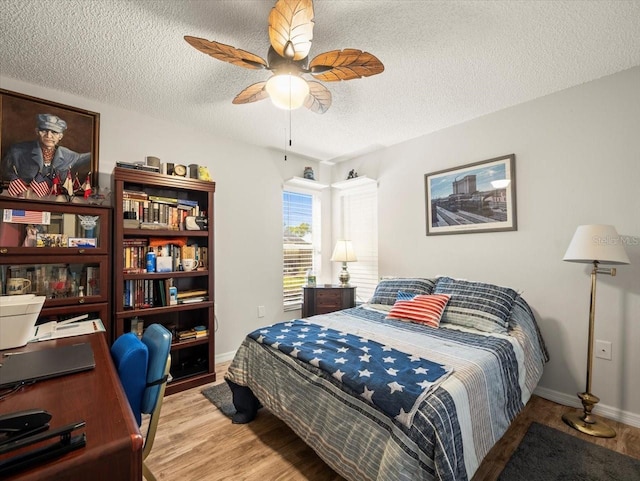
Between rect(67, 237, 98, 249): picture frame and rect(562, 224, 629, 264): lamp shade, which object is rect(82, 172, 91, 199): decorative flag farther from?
rect(562, 224, 629, 264): lamp shade

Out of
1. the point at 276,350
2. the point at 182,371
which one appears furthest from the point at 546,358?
the point at 182,371

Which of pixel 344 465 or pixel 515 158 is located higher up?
pixel 515 158

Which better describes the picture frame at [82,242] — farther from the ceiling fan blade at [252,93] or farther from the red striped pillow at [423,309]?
the red striped pillow at [423,309]

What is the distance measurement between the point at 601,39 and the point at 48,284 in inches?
160

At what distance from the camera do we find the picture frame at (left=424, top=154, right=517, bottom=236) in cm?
270

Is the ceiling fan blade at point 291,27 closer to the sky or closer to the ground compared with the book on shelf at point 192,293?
closer to the sky

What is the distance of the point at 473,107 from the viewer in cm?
269

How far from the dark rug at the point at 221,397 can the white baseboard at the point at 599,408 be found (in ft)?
8.43

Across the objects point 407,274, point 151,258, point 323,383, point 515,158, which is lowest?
point 323,383

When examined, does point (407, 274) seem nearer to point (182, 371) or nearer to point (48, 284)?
point (182, 371)

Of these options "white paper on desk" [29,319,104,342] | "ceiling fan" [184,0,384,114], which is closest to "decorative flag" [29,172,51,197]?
"white paper on desk" [29,319,104,342]

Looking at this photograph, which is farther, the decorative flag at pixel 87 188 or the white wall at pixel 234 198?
the white wall at pixel 234 198

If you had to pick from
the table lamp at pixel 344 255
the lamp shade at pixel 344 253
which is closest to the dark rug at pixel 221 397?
the table lamp at pixel 344 255

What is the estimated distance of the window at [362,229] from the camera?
12.9 feet
